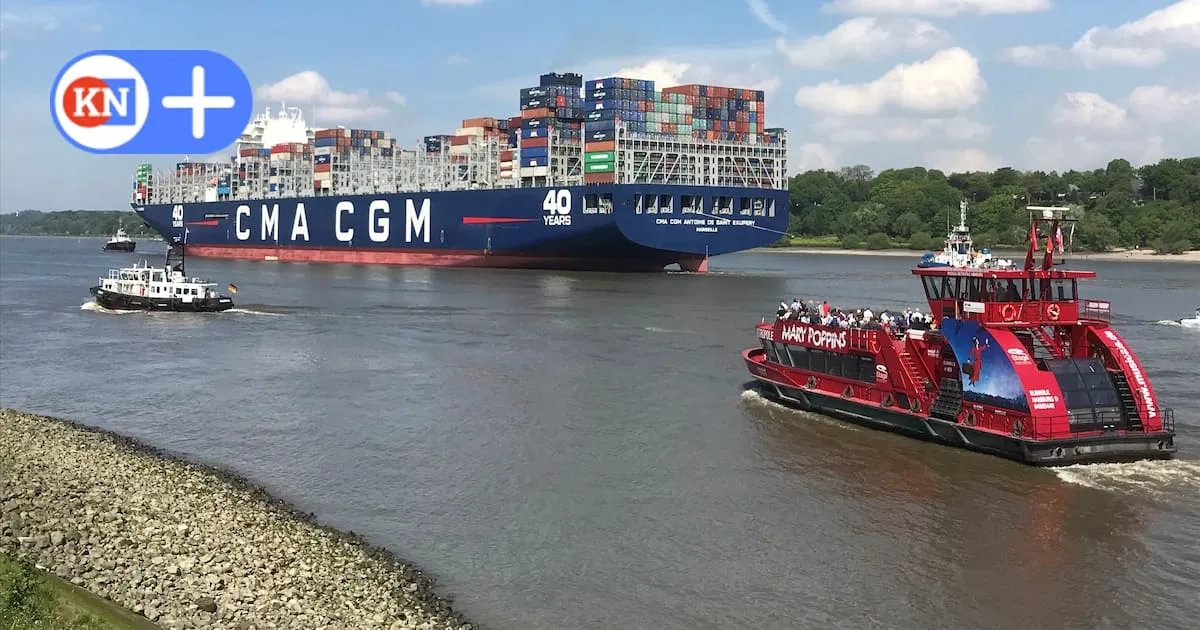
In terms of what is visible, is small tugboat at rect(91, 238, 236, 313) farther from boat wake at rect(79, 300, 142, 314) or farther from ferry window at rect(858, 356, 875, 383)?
ferry window at rect(858, 356, 875, 383)

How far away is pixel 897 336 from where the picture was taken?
25531mm

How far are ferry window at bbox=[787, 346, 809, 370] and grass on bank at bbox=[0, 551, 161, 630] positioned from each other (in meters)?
19.2

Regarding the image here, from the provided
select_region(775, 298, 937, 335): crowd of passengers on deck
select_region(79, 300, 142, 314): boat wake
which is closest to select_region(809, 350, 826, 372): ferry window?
select_region(775, 298, 937, 335): crowd of passengers on deck

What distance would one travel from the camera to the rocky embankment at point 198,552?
549 inches

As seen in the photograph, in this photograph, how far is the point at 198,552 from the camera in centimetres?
1596

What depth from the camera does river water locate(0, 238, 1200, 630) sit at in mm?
16266

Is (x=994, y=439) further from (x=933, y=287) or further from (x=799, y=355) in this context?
(x=799, y=355)

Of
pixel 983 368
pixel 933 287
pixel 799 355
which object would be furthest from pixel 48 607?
pixel 799 355

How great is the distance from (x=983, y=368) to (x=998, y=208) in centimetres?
12146

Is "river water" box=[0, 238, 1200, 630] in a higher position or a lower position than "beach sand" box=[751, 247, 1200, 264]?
lower

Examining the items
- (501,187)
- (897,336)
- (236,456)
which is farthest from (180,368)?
(501,187)

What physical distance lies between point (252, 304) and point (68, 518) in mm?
43892

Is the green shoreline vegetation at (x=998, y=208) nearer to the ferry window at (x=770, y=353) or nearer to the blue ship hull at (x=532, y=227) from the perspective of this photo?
the blue ship hull at (x=532, y=227)

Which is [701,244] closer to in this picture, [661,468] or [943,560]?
[661,468]
